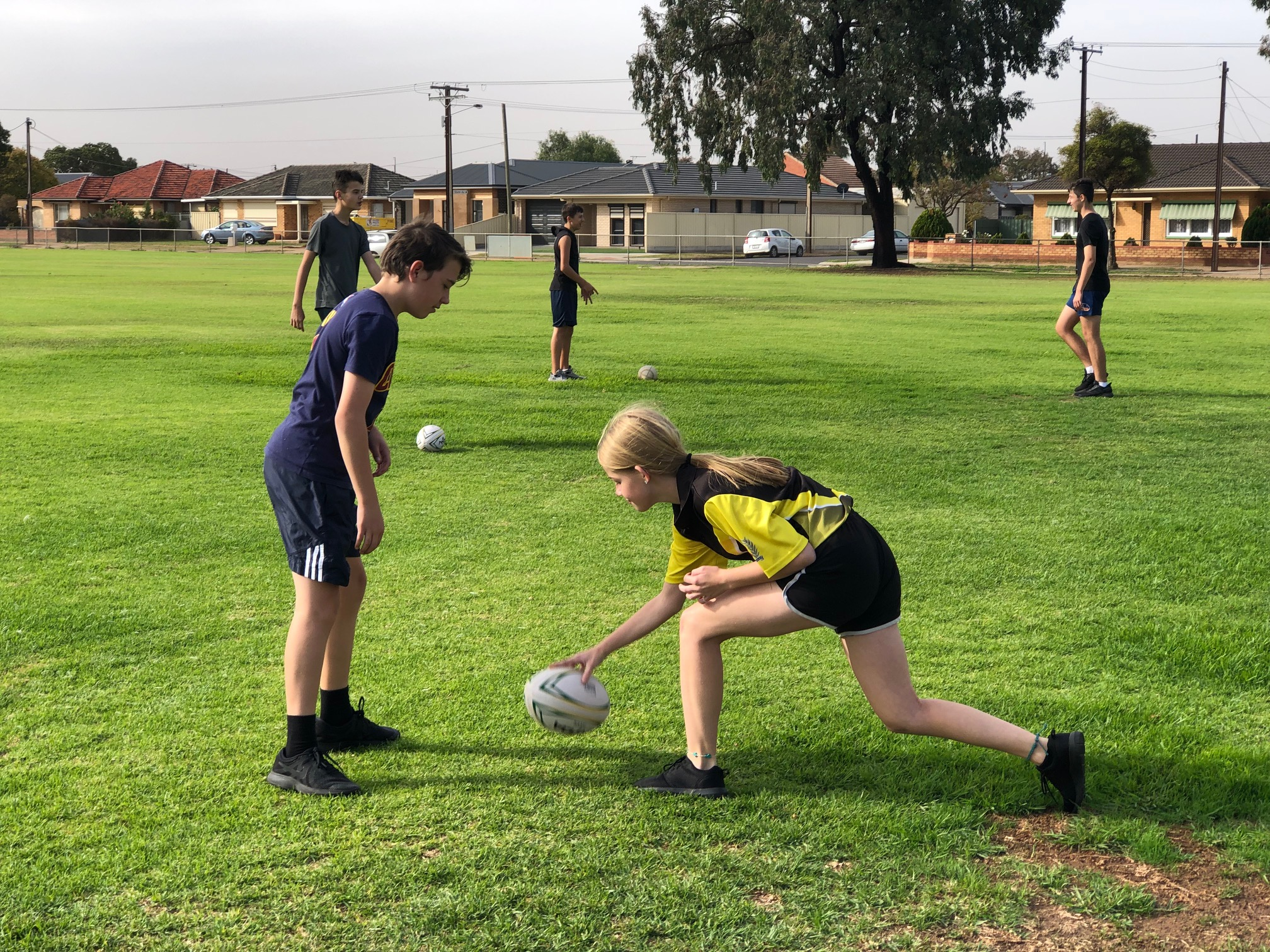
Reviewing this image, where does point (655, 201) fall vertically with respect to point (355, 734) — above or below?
above

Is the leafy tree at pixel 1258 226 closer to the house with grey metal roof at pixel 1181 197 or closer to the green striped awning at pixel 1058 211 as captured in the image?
the house with grey metal roof at pixel 1181 197

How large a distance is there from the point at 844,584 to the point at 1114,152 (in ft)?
184

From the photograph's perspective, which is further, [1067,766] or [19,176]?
[19,176]

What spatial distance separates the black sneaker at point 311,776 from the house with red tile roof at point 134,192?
339ft

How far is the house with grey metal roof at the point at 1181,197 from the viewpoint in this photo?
2512 inches

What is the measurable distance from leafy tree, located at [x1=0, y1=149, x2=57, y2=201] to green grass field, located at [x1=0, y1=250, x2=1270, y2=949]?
9895 centimetres

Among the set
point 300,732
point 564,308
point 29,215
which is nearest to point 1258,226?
point 564,308

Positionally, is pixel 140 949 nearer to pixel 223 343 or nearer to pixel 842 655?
pixel 842 655

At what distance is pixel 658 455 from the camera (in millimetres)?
3426

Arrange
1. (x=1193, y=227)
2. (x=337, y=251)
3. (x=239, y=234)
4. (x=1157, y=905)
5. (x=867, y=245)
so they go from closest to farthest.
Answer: (x=1157, y=905) → (x=337, y=251) → (x=1193, y=227) → (x=867, y=245) → (x=239, y=234)

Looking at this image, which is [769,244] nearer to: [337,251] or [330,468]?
[337,251]

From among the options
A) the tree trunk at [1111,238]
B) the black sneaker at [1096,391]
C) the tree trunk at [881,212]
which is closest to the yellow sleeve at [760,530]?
the black sneaker at [1096,391]

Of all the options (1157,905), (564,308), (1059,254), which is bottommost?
(1157,905)

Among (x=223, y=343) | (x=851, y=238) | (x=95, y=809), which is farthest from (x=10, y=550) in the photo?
(x=851, y=238)
